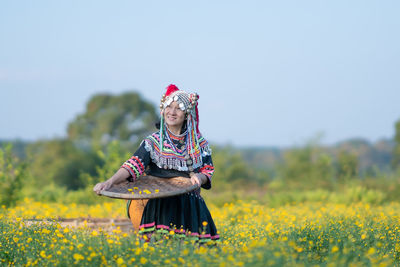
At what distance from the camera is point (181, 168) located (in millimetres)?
5059

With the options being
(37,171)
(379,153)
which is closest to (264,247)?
(37,171)

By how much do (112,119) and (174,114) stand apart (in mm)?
26277

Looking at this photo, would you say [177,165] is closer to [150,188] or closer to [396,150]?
[150,188]

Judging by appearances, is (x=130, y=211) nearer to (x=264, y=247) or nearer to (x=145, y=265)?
(x=145, y=265)

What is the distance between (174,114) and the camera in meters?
5.20

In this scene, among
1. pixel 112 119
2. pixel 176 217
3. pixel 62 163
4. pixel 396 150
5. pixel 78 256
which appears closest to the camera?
pixel 78 256

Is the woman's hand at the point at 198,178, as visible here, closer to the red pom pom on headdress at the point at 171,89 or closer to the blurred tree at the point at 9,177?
the red pom pom on headdress at the point at 171,89

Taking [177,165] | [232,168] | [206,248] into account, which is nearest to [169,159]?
[177,165]

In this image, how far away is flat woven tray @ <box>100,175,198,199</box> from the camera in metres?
4.42

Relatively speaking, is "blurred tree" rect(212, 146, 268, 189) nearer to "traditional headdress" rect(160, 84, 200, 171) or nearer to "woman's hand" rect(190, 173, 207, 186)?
"traditional headdress" rect(160, 84, 200, 171)

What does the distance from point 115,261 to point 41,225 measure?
1.72 m

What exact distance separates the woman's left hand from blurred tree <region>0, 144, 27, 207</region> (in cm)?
609

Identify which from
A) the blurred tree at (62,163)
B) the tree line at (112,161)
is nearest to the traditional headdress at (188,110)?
the tree line at (112,161)

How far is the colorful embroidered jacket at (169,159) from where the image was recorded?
5016mm
